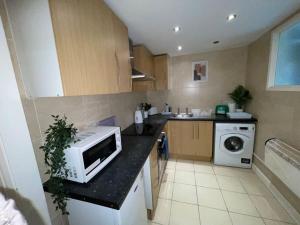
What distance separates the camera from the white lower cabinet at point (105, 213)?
0.80 metres

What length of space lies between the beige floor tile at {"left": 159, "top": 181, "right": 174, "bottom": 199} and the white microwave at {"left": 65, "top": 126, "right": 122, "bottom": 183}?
Answer: 1.15 m

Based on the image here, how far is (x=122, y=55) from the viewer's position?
4.28 ft

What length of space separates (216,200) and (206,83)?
209 centimetres

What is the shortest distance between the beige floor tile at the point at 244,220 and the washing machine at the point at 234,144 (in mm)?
1011

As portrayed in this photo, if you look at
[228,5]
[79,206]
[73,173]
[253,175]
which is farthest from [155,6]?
[253,175]

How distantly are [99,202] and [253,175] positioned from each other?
246 centimetres

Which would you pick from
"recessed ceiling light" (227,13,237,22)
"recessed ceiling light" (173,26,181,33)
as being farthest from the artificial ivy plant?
"recessed ceiling light" (227,13,237,22)

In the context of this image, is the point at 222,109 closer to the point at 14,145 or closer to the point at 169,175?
the point at 169,175

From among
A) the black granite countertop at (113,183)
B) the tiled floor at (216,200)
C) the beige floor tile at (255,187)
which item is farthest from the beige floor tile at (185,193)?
the black granite countertop at (113,183)

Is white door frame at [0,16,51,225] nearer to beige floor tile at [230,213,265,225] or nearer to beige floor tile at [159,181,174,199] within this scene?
beige floor tile at [159,181,174,199]

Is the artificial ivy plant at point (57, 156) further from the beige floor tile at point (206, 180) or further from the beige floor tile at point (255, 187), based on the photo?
the beige floor tile at point (255, 187)

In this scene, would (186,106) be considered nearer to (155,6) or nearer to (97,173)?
(155,6)

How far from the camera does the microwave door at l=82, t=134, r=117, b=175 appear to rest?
2.89ft

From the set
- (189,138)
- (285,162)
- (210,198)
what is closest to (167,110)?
(189,138)
